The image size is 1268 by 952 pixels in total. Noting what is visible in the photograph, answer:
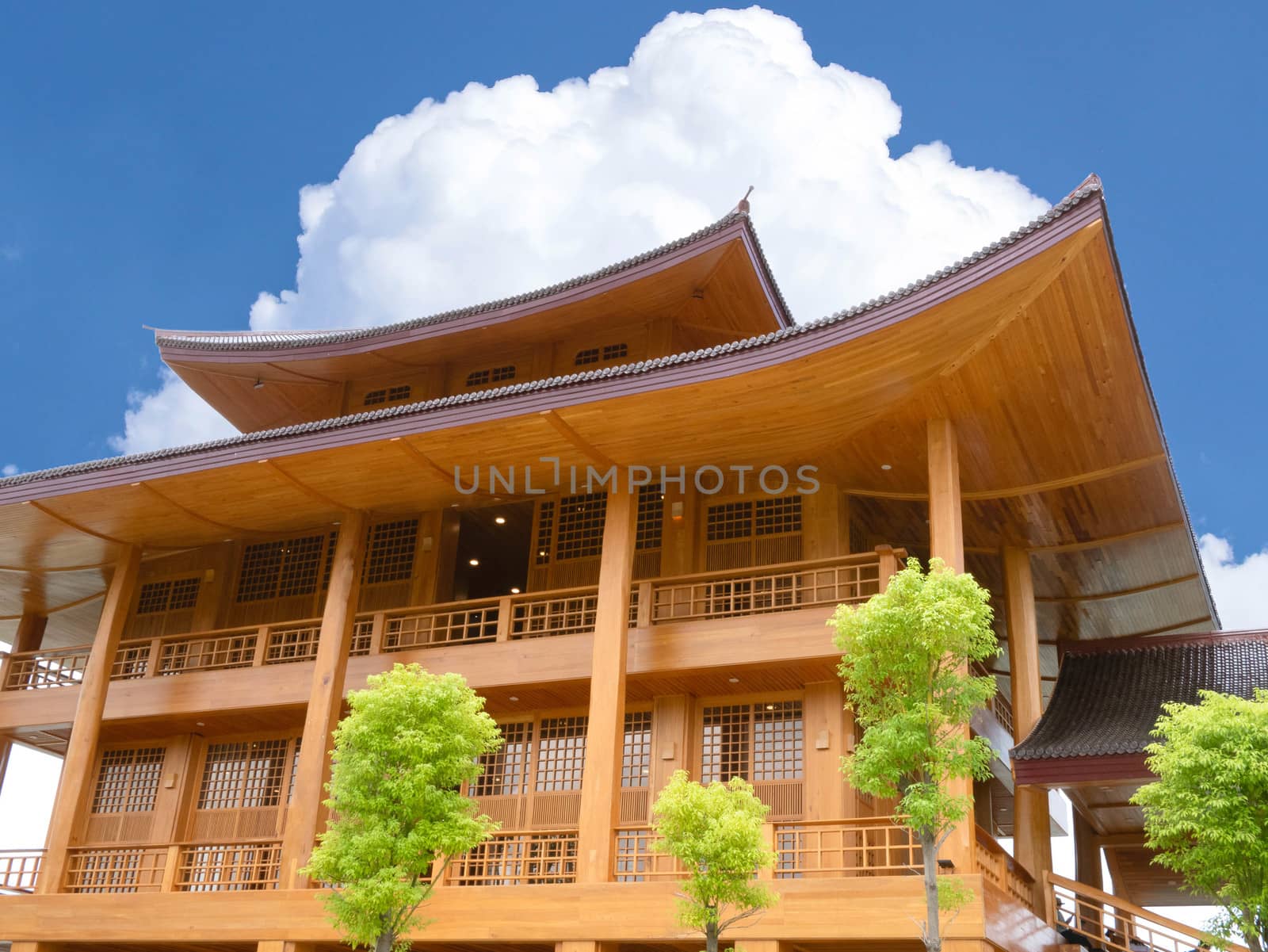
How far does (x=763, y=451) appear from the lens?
51.2ft

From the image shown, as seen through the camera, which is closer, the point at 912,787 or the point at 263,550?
the point at 912,787

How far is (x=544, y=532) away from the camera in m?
18.1

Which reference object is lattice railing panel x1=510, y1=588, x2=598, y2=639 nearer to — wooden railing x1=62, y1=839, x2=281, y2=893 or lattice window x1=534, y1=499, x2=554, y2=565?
lattice window x1=534, y1=499, x2=554, y2=565

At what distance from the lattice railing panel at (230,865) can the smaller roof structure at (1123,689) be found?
31.5 ft

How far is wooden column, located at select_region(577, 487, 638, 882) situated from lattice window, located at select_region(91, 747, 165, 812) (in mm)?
8589

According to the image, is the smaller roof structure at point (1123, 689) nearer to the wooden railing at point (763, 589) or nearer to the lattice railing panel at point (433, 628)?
the wooden railing at point (763, 589)

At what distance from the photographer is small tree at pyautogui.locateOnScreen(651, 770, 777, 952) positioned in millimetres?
10516

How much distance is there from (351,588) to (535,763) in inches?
137

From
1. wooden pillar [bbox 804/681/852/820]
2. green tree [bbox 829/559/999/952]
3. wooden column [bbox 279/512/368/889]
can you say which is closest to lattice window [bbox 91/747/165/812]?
wooden column [bbox 279/512/368/889]

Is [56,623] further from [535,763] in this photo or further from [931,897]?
[931,897]

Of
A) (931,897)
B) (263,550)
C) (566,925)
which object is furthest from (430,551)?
(931,897)

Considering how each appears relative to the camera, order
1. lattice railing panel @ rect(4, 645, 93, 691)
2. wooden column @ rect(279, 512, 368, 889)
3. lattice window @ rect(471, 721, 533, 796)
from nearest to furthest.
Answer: wooden column @ rect(279, 512, 368, 889)
lattice window @ rect(471, 721, 533, 796)
lattice railing panel @ rect(4, 645, 93, 691)

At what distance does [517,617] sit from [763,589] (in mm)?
3704

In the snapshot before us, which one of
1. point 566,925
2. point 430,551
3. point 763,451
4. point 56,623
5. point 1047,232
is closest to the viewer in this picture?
point 1047,232
